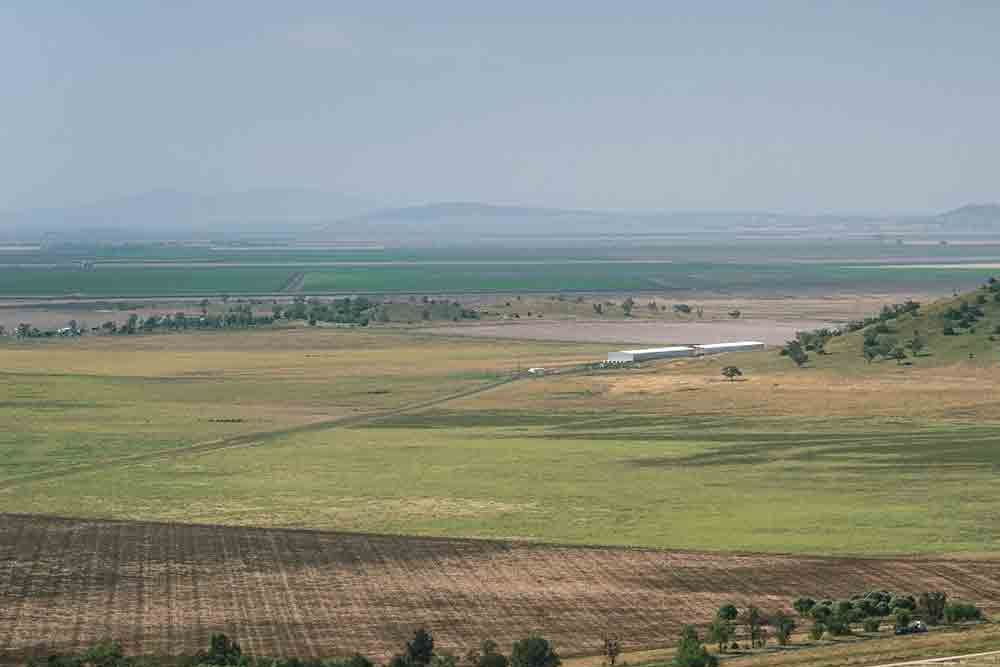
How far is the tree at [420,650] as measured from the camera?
4475 centimetres

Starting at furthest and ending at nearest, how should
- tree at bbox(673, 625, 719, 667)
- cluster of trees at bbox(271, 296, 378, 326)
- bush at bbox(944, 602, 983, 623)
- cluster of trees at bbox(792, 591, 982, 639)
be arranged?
cluster of trees at bbox(271, 296, 378, 326) < bush at bbox(944, 602, 983, 623) < cluster of trees at bbox(792, 591, 982, 639) < tree at bbox(673, 625, 719, 667)

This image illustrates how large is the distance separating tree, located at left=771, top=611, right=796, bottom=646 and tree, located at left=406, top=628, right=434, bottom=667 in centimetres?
878

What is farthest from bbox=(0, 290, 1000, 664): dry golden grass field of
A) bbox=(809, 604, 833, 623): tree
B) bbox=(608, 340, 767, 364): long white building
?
bbox=(809, 604, 833, 623): tree

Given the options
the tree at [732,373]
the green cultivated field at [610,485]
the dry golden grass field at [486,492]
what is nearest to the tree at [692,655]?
the dry golden grass field at [486,492]

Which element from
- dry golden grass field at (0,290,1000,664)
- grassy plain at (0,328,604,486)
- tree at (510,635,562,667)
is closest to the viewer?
tree at (510,635,562,667)

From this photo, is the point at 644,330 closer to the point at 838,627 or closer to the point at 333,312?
the point at 333,312

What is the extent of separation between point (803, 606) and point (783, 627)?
3502mm

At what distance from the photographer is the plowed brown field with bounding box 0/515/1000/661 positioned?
4859cm

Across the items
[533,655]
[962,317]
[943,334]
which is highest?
[962,317]

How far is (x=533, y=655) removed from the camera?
4356 cm

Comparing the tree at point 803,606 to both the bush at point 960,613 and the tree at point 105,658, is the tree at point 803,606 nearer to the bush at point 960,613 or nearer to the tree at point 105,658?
the bush at point 960,613

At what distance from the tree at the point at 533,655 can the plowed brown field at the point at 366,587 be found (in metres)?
2.99

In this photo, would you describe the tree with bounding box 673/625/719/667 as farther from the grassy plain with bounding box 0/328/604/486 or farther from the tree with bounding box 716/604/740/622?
the grassy plain with bounding box 0/328/604/486

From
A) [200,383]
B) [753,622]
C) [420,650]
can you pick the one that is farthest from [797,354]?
[420,650]
